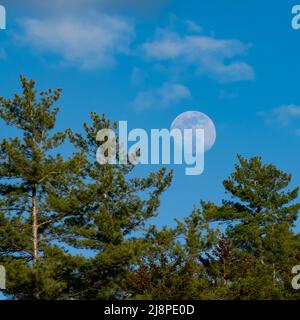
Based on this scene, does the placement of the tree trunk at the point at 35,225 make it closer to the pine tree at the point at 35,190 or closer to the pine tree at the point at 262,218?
the pine tree at the point at 35,190

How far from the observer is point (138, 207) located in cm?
3959

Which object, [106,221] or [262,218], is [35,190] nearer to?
[106,221]

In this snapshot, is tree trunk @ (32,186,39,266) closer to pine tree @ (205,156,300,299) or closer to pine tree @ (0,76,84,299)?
pine tree @ (0,76,84,299)

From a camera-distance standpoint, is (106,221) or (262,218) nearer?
(106,221)

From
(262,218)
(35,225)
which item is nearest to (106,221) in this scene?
(35,225)

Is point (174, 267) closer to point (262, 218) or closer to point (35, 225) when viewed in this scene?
point (35, 225)

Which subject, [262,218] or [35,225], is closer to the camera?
[35,225]

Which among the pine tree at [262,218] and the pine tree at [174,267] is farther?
the pine tree at [262,218]

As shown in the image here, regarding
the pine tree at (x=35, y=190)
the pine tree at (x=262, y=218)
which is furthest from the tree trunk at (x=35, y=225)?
the pine tree at (x=262, y=218)

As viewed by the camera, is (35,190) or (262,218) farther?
(262,218)

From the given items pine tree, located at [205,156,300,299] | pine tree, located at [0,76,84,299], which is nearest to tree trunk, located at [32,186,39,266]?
pine tree, located at [0,76,84,299]

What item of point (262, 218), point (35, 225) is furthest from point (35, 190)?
point (262, 218)
